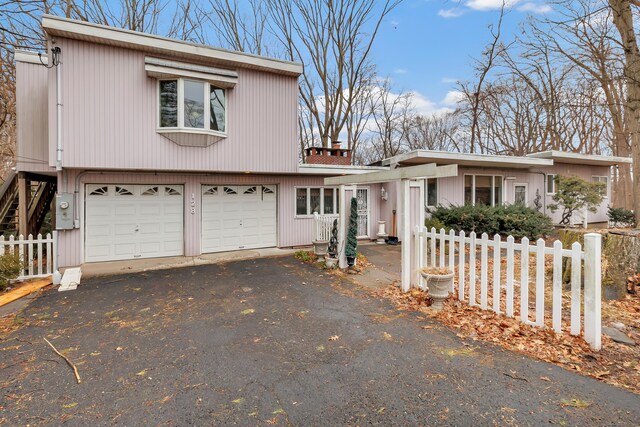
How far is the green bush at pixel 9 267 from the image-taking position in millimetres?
5996

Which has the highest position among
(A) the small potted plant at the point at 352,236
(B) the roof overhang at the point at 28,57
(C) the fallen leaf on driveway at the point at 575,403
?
(B) the roof overhang at the point at 28,57

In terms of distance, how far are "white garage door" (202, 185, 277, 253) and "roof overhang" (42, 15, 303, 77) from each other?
3.60 metres

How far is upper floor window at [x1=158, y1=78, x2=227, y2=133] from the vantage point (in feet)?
26.7

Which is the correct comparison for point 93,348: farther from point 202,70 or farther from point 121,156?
point 202,70

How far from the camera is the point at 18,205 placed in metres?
9.66

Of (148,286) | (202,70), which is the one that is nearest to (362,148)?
(202,70)

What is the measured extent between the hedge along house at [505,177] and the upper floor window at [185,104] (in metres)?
6.43

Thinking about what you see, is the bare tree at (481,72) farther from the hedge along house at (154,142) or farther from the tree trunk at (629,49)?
the hedge along house at (154,142)

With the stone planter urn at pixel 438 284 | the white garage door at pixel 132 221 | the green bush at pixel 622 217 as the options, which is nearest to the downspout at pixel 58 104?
the white garage door at pixel 132 221

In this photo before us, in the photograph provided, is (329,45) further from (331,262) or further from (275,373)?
(275,373)

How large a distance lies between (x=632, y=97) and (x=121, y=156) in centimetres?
1459

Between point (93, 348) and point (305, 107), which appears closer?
point (93, 348)

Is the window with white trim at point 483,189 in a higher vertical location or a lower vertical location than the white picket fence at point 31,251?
higher

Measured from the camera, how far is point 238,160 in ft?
29.9
